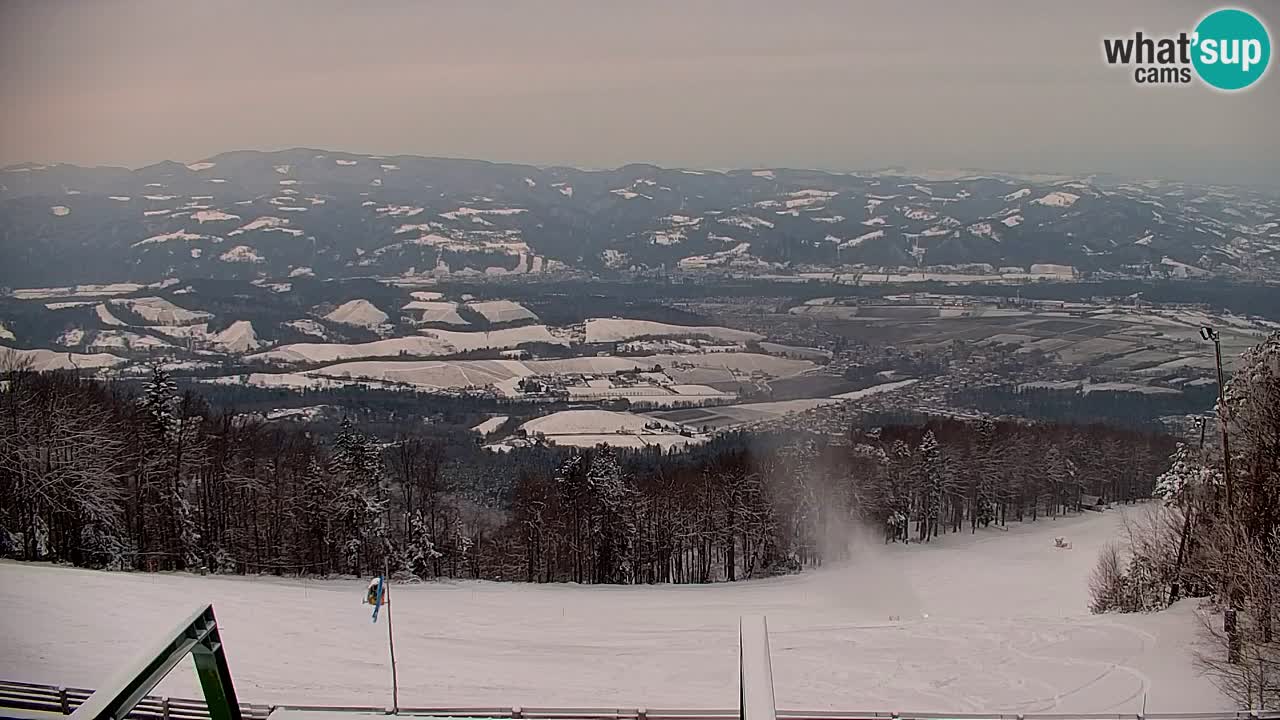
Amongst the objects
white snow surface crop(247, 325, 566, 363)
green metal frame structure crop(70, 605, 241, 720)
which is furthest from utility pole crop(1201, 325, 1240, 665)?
white snow surface crop(247, 325, 566, 363)

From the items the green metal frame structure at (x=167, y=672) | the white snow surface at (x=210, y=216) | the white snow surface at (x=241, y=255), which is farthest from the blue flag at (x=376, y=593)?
the white snow surface at (x=210, y=216)

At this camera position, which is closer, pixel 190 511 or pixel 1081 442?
pixel 190 511

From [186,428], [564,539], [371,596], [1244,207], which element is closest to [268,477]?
[186,428]

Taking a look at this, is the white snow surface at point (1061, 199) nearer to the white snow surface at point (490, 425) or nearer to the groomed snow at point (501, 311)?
the groomed snow at point (501, 311)

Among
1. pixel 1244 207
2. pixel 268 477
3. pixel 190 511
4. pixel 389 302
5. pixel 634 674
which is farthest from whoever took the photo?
pixel 389 302

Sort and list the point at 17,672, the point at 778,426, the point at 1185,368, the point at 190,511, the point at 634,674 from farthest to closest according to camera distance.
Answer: the point at 1185,368 → the point at 778,426 → the point at 190,511 → the point at 634,674 → the point at 17,672

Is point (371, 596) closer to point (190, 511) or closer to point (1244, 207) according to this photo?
point (190, 511)

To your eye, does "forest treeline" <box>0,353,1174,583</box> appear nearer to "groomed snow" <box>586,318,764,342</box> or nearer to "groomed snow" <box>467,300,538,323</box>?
"groomed snow" <box>586,318,764,342</box>
